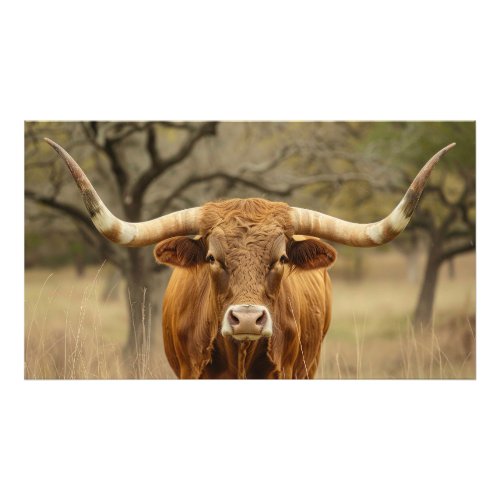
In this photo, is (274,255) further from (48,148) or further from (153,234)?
(48,148)

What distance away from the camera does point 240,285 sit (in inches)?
241

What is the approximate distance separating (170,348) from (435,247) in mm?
2823

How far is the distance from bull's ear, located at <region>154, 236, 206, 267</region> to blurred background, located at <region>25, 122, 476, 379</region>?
4.85 feet

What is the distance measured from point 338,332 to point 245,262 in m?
2.23

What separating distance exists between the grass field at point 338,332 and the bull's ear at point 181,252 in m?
1.46

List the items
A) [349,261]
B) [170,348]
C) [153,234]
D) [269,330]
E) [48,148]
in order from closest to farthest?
[269,330] < [153,234] < [170,348] < [48,148] < [349,261]

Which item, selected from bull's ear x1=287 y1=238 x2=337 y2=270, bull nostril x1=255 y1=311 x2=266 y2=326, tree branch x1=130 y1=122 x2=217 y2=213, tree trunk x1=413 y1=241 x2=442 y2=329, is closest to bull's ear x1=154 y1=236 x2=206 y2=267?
bull's ear x1=287 y1=238 x2=337 y2=270

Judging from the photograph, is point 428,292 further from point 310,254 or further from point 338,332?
point 310,254

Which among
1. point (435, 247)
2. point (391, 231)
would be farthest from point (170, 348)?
point (435, 247)

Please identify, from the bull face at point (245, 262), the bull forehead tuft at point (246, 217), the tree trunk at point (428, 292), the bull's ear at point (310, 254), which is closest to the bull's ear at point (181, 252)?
the bull face at point (245, 262)

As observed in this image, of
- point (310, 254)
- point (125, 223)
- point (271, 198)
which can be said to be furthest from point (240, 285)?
point (271, 198)

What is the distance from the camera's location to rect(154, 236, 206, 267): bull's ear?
21.1ft

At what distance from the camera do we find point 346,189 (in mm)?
8547

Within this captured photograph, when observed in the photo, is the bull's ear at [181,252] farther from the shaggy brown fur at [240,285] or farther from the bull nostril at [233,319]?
A: the bull nostril at [233,319]
